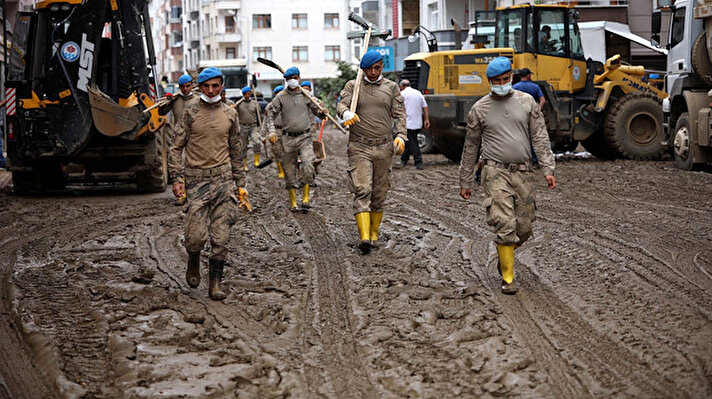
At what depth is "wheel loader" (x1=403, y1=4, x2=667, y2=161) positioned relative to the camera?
69.6ft

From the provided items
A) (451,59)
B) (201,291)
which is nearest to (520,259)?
(201,291)

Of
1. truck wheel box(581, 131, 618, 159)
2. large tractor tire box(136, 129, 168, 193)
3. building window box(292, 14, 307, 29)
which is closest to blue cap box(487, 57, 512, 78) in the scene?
large tractor tire box(136, 129, 168, 193)

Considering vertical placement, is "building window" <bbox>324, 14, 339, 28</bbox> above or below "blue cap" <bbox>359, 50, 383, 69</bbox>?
above

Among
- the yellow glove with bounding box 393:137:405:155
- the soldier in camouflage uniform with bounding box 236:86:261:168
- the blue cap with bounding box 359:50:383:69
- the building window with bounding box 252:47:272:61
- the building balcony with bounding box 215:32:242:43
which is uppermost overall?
the building balcony with bounding box 215:32:242:43

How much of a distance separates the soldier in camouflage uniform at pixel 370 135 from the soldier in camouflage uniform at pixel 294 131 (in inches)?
132

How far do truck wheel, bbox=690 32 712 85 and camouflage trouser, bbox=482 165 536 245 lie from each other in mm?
10853

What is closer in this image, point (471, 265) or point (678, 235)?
point (471, 265)

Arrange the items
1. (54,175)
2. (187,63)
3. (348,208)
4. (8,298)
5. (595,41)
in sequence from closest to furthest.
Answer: (8,298), (348,208), (54,175), (595,41), (187,63)

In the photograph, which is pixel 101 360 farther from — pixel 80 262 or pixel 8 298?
pixel 80 262

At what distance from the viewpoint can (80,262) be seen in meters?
10.0

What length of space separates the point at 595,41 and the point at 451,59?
1082 centimetres

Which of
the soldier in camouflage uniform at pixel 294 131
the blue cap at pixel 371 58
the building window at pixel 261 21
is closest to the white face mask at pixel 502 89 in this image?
the blue cap at pixel 371 58

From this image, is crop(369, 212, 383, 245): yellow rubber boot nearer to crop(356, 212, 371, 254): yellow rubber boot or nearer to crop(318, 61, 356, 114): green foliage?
crop(356, 212, 371, 254): yellow rubber boot

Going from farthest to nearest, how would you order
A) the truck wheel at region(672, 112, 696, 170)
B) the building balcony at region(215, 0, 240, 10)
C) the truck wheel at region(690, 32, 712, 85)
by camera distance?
the building balcony at region(215, 0, 240, 10)
the truck wheel at region(672, 112, 696, 170)
the truck wheel at region(690, 32, 712, 85)
